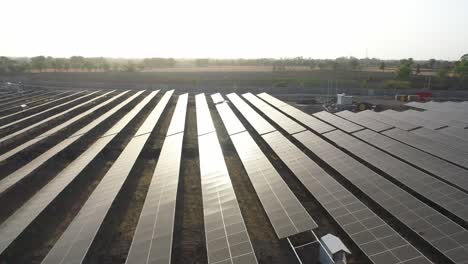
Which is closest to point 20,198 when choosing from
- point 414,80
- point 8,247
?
point 8,247

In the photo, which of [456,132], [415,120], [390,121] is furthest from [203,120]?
[456,132]

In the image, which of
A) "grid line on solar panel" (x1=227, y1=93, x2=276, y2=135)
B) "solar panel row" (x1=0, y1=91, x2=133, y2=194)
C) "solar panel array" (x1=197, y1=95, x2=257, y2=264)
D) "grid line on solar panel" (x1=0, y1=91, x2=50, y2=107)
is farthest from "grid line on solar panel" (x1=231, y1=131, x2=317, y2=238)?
"grid line on solar panel" (x1=0, y1=91, x2=50, y2=107)

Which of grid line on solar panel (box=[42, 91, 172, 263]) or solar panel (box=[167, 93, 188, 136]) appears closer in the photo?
grid line on solar panel (box=[42, 91, 172, 263])

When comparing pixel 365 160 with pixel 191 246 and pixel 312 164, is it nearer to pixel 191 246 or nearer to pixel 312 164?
pixel 312 164

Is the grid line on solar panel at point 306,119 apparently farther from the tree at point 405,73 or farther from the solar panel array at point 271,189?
the tree at point 405,73

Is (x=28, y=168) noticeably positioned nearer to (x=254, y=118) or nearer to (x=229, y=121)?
(x=229, y=121)

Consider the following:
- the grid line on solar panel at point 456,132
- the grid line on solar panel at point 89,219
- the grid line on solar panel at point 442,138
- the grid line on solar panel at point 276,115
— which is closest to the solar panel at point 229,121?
the grid line on solar panel at point 276,115

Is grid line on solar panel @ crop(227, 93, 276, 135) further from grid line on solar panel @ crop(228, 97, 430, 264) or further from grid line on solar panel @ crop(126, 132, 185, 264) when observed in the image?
grid line on solar panel @ crop(126, 132, 185, 264)
